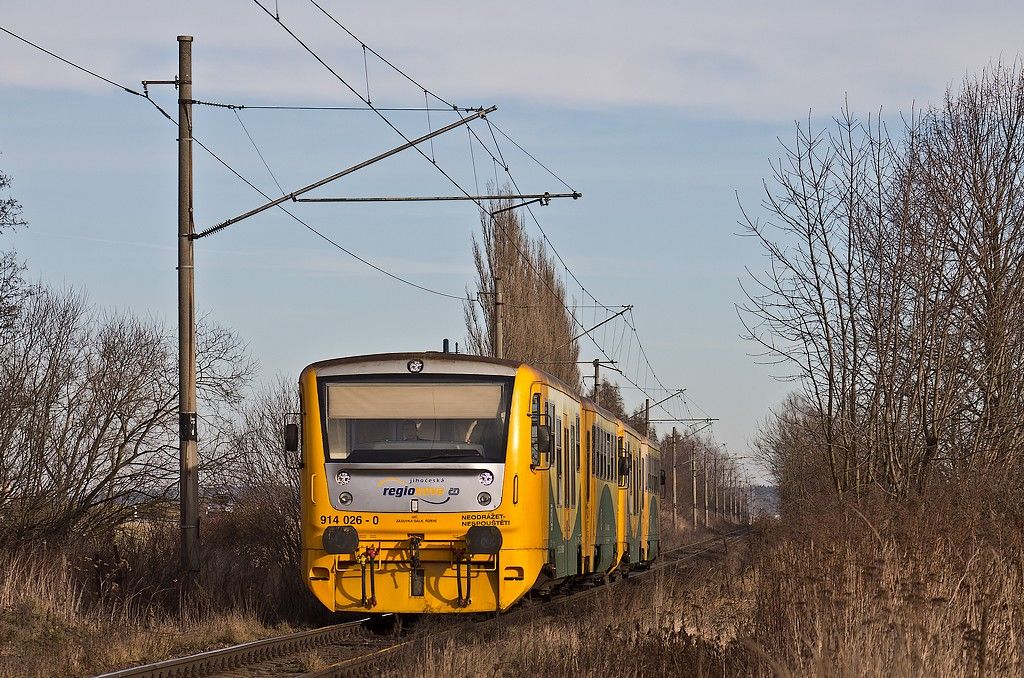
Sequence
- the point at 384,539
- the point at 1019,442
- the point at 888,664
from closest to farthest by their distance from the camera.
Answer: the point at 888,664
the point at 384,539
the point at 1019,442

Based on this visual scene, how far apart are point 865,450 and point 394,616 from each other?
6975 millimetres

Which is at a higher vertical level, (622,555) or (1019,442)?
(1019,442)

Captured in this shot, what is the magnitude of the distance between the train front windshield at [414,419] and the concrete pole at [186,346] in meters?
3.36

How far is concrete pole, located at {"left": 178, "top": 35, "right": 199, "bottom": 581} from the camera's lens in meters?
17.7

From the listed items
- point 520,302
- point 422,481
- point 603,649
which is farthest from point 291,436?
point 520,302

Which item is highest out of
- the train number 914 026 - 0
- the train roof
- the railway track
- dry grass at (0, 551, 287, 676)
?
the train roof

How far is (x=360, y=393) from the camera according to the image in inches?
595

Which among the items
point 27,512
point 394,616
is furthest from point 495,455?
point 27,512

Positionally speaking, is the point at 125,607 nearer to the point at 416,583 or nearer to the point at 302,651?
the point at 302,651

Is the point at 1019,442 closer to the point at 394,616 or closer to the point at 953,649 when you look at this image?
the point at 394,616

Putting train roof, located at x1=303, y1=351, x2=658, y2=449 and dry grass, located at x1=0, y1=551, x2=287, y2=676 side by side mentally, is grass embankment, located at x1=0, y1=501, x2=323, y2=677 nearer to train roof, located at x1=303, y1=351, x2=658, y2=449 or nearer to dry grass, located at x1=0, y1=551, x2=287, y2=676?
dry grass, located at x1=0, y1=551, x2=287, y2=676

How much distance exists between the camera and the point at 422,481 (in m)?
14.8

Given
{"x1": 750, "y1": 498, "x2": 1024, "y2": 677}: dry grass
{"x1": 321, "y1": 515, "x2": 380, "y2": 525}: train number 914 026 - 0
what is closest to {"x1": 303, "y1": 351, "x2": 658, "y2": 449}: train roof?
{"x1": 321, "y1": 515, "x2": 380, "y2": 525}: train number 914 026 - 0

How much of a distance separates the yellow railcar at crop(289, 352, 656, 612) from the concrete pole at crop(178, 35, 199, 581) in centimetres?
301
